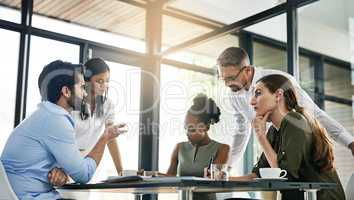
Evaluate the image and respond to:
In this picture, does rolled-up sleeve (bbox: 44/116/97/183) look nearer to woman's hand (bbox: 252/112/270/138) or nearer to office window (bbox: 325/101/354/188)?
woman's hand (bbox: 252/112/270/138)

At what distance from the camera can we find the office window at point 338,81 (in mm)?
2951

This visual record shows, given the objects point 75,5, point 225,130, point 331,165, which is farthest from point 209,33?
point 331,165

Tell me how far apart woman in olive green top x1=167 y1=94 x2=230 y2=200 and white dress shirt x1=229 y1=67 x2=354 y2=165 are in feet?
1.01

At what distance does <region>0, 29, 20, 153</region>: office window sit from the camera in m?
3.59

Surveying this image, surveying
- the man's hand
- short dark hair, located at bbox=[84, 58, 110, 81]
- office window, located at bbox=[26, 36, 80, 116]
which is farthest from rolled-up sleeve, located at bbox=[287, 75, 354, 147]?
office window, located at bbox=[26, 36, 80, 116]

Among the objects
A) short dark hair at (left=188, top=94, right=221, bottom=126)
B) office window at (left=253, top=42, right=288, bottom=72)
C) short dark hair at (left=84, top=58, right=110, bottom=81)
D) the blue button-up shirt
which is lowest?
the blue button-up shirt

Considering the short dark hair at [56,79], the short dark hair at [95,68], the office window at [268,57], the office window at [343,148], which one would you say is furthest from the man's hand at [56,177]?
the office window at [268,57]

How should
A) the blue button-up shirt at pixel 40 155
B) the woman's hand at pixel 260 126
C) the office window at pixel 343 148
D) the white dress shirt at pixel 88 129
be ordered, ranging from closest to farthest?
the blue button-up shirt at pixel 40 155 < the woman's hand at pixel 260 126 < the office window at pixel 343 148 < the white dress shirt at pixel 88 129

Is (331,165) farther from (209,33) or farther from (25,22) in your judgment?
(25,22)

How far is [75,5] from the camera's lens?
4.12 metres

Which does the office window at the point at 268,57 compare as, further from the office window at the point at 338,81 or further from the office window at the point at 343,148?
the office window at the point at 343,148

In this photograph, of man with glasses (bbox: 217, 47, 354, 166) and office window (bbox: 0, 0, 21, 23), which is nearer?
man with glasses (bbox: 217, 47, 354, 166)

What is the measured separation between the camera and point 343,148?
285 cm

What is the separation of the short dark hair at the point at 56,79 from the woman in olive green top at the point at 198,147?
1093mm
